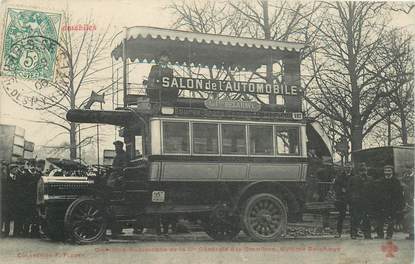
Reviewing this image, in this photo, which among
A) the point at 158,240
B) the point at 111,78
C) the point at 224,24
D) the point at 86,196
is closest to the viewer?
the point at 86,196

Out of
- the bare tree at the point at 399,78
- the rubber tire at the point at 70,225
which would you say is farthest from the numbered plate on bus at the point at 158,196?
the bare tree at the point at 399,78

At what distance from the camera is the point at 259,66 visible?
35.3 ft

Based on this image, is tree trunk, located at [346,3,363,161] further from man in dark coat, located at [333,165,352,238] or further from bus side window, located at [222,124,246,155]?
bus side window, located at [222,124,246,155]

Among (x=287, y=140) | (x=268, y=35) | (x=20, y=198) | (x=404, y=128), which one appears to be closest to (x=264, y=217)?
(x=287, y=140)

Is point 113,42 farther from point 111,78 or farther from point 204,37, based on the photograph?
point 204,37

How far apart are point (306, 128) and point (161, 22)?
3.26 meters

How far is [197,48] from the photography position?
9609 millimetres

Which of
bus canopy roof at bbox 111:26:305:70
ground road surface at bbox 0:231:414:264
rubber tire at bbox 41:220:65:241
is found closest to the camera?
ground road surface at bbox 0:231:414:264

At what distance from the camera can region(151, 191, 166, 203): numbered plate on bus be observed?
27.9 ft

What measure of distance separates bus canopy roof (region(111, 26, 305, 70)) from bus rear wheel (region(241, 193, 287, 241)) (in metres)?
2.66

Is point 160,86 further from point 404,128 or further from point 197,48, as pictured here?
point 404,128

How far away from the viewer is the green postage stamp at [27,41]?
28.0 feet

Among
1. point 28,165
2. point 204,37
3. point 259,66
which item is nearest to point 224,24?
point 259,66

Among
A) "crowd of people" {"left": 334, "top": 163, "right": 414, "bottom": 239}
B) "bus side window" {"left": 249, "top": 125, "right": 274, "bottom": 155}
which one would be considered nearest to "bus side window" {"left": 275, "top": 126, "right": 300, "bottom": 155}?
"bus side window" {"left": 249, "top": 125, "right": 274, "bottom": 155}
